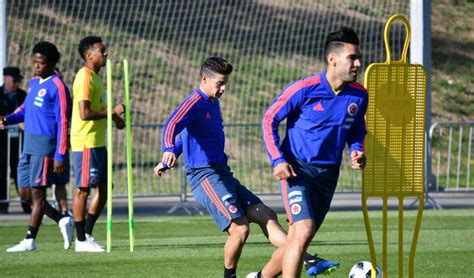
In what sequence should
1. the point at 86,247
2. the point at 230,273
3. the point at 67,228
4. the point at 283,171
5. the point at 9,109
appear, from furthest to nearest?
1. the point at 9,109
2. the point at 67,228
3. the point at 86,247
4. the point at 230,273
5. the point at 283,171

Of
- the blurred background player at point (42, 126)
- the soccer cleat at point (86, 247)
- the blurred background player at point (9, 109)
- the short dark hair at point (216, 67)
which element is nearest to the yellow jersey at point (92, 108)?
the blurred background player at point (42, 126)

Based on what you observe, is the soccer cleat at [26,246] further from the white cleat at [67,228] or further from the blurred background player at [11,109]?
the blurred background player at [11,109]

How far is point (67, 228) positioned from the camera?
12.7 meters

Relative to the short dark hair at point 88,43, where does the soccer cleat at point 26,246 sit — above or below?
below

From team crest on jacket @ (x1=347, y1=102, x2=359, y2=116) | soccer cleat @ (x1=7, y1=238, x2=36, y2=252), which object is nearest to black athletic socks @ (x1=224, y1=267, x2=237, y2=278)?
team crest on jacket @ (x1=347, y1=102, x2=359, y2=116)

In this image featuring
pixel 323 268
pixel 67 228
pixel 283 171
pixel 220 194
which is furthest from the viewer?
pixel 67 228

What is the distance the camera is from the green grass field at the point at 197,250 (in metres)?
10.6

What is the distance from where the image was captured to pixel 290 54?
2583 centimetres

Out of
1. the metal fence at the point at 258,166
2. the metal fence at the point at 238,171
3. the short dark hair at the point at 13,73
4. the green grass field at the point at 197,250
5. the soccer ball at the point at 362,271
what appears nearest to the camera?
the soccer ball at the point at 362,271

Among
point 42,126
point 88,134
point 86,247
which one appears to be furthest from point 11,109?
point 86,247

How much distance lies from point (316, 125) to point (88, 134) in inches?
184

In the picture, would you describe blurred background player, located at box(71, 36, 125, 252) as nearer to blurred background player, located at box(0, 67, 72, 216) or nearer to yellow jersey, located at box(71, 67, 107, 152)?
yellow jersey, located at box(71, 67, 107, 152)

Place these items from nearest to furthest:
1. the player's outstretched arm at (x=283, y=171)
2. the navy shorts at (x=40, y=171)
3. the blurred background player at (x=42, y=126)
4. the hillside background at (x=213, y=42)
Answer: the player's outstretched arm at (x=283, y=171), the blurred background player at (x=42, y=126), the navy shorts at (x=40, y=171), the hillside background at (x=213, y=42)

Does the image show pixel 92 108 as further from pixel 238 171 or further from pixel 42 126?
pixel 238 171
